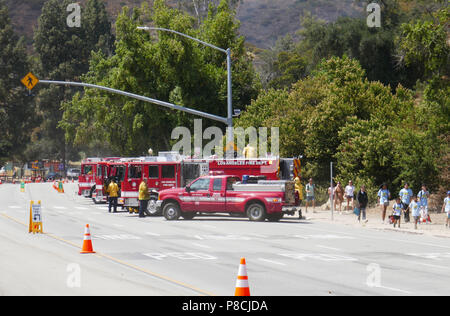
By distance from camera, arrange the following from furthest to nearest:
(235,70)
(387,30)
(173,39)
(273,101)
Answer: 1. (387,30)
2. (235,70)
3. (173,39)
4. (273,101)

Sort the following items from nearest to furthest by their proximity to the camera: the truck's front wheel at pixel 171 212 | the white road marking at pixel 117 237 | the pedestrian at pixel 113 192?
the white road marking at pixel 117 237 → the truck's front wheel at pixel 171 212 → the pedestrian at pixel 113 192

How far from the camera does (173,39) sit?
53469 mm

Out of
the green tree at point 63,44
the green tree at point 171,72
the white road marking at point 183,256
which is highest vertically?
the green tree at point 63,44

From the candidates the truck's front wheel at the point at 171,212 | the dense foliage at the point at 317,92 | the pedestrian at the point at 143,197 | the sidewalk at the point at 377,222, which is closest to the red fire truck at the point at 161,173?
the pedestrian at the point at 143,197

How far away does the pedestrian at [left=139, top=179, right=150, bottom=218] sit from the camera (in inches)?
1267

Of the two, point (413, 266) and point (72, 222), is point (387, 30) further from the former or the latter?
point (413, 266)

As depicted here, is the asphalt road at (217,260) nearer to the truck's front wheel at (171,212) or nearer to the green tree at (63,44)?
the truck's front wheel at (171,212)

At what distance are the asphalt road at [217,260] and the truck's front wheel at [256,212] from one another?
176cm

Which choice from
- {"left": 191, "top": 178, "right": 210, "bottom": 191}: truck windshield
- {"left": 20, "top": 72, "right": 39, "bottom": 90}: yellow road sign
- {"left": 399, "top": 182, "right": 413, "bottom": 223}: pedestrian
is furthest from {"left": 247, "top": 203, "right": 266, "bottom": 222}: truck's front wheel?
{"left": 20, "top": 72, "right": 39, "bottom": 90}: yellow road sign

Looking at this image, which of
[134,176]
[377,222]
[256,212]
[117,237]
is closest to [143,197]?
[134,176]

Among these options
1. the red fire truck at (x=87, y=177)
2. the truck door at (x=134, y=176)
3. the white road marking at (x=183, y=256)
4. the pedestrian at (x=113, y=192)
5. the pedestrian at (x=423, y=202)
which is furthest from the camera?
the red fire truck at (x=87, y=177)

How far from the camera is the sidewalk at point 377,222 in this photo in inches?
1027
